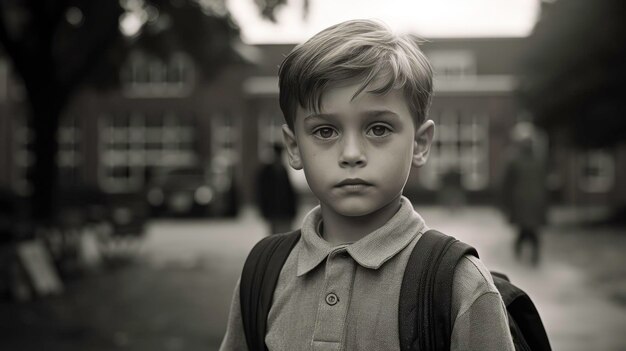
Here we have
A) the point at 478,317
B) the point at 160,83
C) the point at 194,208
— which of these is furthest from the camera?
the point at 160,83

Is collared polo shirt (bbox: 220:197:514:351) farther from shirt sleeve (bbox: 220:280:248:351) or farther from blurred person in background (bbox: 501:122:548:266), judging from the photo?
blurred person in background (bbox: 501:122:548:266)

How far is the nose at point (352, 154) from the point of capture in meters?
1.45

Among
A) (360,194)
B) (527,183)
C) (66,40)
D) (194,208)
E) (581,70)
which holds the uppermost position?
(66,40)

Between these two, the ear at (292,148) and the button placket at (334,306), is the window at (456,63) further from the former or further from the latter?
the button placket at (334,306)

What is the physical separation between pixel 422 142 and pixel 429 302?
1.15 feet

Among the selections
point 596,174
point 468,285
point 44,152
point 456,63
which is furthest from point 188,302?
point 456,63

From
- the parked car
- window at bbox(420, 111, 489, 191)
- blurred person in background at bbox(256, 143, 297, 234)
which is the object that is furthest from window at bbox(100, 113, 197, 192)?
blurred person in background at bbox(256, 143, 297, 234)

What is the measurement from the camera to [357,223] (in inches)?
61.5

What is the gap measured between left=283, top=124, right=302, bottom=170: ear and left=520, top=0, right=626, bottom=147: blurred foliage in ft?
59.0

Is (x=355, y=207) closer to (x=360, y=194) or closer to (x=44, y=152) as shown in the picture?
(x=360, y=194)

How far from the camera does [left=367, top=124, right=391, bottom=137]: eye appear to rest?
149 centimetres

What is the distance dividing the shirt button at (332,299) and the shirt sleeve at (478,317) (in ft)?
0.72

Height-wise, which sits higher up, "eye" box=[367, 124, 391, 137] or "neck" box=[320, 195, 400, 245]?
"eye" box=[367, 124, 391, 137]

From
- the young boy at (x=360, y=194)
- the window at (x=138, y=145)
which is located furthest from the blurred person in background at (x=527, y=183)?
the window at (x=138, y=145)
